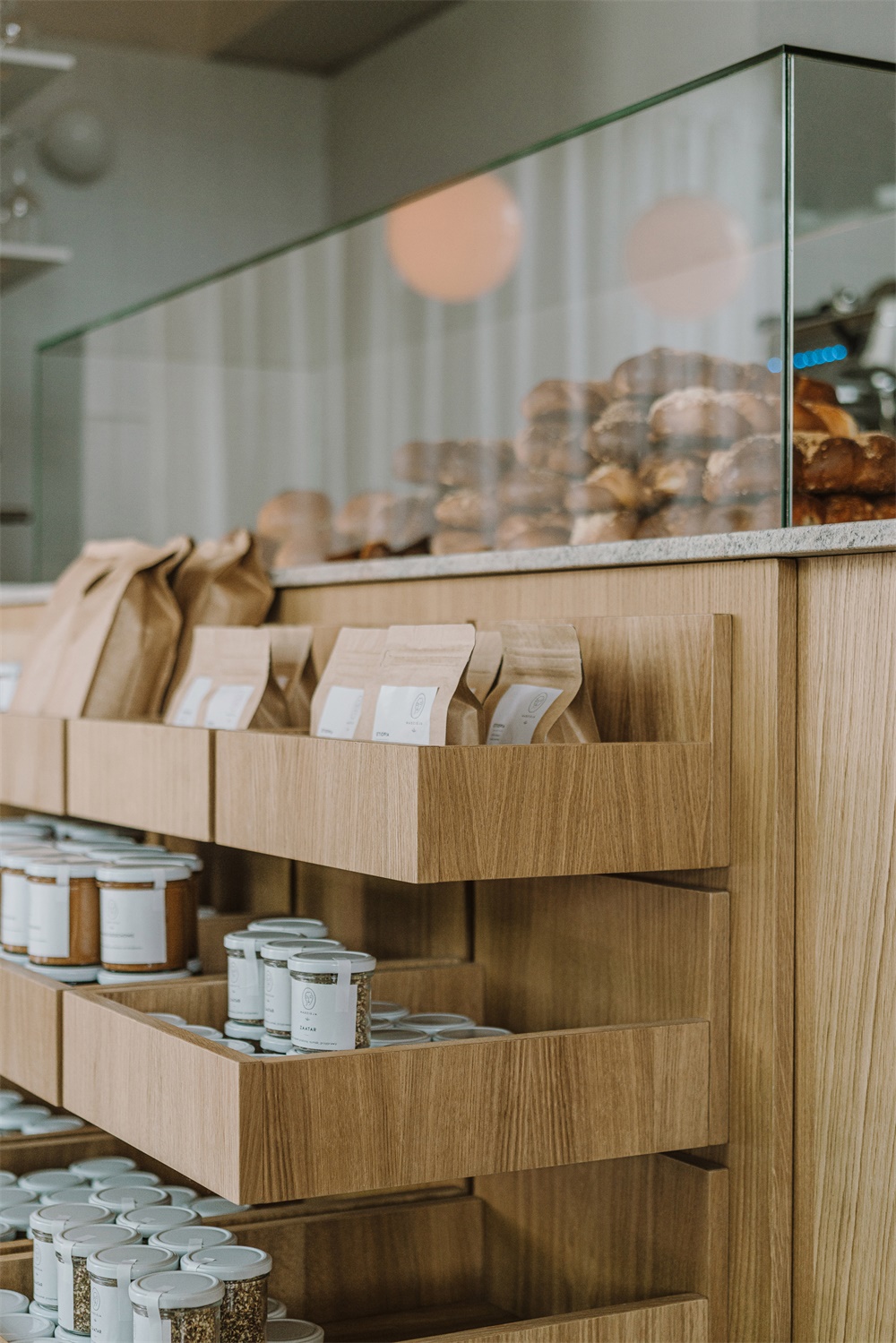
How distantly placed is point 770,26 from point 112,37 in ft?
8.88

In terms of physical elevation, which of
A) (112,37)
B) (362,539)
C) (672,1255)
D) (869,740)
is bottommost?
(672,1255)

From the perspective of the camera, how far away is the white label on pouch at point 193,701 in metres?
1.71

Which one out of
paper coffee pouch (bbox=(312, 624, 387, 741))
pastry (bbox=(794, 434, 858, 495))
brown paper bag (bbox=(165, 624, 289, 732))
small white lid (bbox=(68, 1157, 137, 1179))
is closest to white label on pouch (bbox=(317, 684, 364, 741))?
paper coffee pouch (bbox=(312, 624, 387, 741))

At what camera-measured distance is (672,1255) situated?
1.40m

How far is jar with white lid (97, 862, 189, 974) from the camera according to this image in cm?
156

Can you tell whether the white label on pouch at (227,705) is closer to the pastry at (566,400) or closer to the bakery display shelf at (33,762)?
the bakery display shelf at (33,762)

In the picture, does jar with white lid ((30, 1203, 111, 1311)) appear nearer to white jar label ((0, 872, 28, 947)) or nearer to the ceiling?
white jar label ((0, 872, 28, 947))

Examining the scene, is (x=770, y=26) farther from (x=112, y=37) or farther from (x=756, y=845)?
(x=112, y=37)

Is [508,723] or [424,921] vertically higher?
[508,723]

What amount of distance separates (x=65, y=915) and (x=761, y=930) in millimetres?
701

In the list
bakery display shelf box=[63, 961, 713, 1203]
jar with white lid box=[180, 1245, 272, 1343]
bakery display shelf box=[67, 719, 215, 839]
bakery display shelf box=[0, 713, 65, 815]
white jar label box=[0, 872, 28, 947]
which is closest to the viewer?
bakery display shelf box=[63, 961, 713, 1203]

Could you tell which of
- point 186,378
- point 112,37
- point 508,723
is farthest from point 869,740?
point 112,37

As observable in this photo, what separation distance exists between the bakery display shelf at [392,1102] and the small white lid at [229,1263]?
0.36ft

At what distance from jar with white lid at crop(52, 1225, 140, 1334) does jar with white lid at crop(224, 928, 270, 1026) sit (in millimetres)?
217
